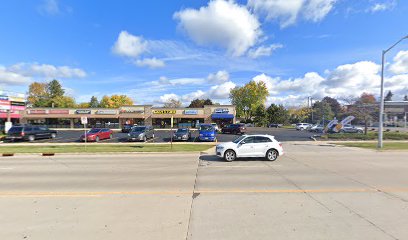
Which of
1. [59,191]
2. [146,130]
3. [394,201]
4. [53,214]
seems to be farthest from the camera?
[146,130]

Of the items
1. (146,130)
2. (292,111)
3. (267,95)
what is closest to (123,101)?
(267,95)

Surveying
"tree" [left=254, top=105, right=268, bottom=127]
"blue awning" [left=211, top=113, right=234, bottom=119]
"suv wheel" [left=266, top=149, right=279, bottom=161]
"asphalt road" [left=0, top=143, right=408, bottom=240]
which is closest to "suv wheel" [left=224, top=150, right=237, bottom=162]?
"suv wheel" [left=266, top=149, right=279, bottom=161]

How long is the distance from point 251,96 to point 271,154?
238ft

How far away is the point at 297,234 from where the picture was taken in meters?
4.73

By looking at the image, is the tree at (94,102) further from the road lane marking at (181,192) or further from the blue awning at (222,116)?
the road lane marking at (181,192)

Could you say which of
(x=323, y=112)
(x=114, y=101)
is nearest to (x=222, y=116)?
(x=323, y=112)

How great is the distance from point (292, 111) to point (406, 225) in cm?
11210

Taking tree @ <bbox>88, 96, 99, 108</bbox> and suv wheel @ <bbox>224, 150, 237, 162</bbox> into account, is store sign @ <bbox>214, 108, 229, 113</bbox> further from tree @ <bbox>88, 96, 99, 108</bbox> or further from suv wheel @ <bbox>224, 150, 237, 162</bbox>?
tree @ <bbox>88, 96, 99, 108</bbox>

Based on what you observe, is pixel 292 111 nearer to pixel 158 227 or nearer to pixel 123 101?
pixel 123 101

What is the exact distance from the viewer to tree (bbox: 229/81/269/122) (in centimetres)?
8488

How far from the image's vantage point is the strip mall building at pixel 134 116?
5419cm

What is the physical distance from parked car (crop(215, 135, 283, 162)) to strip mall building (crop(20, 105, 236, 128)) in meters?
38.5

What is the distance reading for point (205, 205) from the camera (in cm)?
647

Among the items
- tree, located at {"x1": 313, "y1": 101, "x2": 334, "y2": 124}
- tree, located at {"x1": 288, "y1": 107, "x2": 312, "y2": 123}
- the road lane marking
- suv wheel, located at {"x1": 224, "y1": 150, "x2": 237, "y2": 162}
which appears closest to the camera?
the road lane marking
